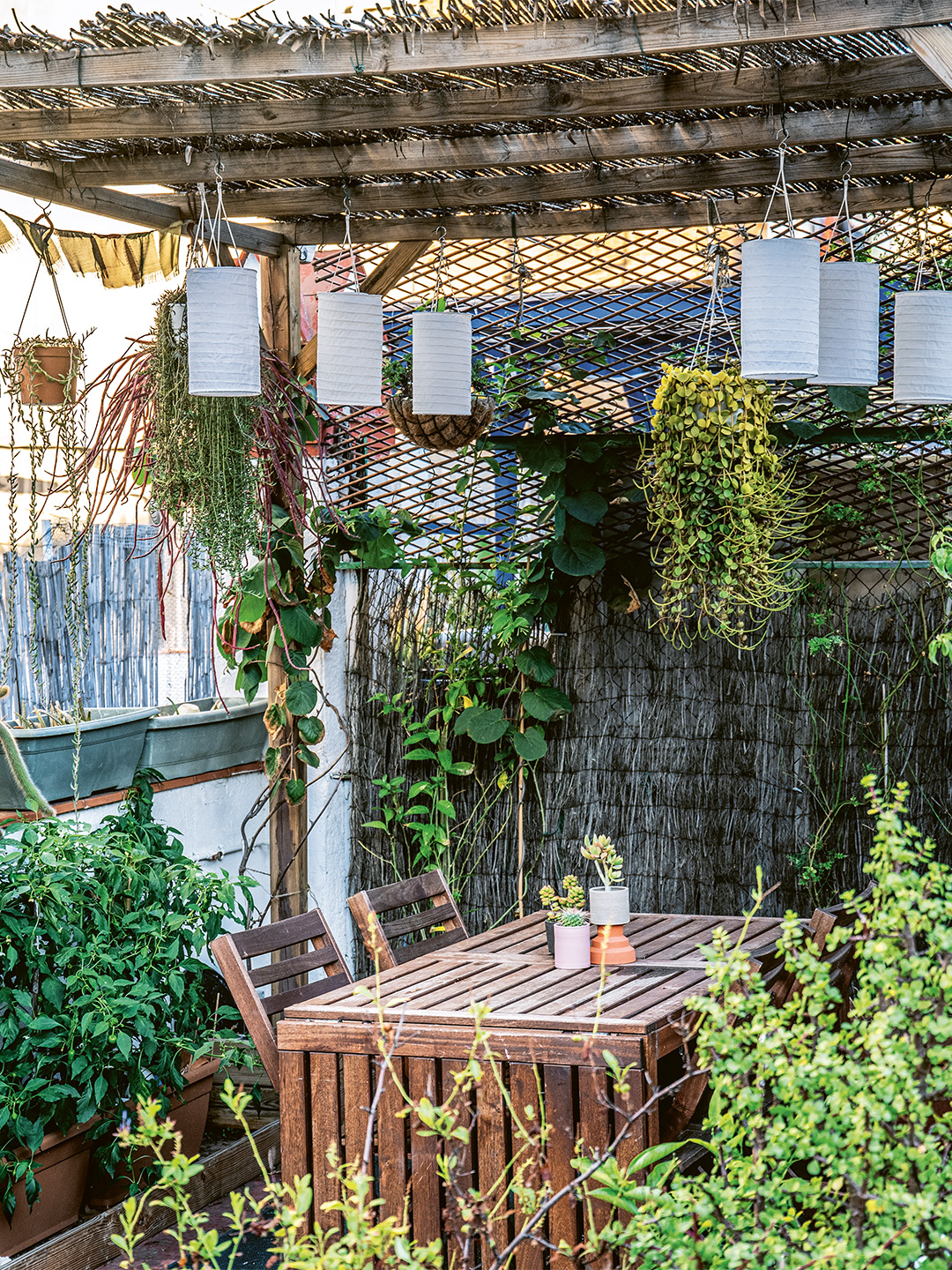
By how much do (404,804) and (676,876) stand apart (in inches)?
42.6

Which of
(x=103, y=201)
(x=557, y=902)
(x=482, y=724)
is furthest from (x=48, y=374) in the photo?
(x=557, y=902)

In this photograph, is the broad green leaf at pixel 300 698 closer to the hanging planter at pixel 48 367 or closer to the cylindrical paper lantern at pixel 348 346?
the hanging planter at pixel 48 367

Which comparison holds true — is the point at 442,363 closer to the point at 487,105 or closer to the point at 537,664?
the point at 487,105

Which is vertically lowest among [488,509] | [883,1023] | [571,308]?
[883,1023]

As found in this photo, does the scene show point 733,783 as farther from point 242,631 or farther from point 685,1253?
point 685,1253

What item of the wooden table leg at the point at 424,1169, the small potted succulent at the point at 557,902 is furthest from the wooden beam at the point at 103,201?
the wooden table leg at the point at 424,1169

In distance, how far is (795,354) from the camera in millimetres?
3043

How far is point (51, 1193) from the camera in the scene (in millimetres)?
3357

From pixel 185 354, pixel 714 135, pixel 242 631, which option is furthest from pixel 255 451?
pixel 714 135

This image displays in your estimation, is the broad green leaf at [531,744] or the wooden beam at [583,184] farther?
the broad green leaf at [531,744]

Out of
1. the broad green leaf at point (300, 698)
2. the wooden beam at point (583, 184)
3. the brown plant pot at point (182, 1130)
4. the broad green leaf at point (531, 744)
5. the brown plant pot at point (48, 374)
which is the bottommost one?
the brown plant pot at point (182, 1130)

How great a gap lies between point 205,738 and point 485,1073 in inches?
99.9

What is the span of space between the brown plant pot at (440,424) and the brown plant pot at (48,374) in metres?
1.02

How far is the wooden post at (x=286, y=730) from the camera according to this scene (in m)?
4.80
